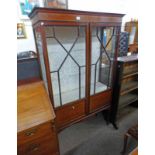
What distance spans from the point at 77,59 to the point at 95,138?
4.11 ft

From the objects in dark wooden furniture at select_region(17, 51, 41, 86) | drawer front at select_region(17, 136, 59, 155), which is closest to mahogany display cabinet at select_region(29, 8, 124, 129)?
dark wooden furniture at select_region(17, 51, 41, 86)

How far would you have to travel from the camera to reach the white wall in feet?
4.56

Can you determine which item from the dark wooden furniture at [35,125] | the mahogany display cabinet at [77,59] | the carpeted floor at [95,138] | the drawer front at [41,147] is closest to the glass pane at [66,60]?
the mahogany display cabinet at [77,59]

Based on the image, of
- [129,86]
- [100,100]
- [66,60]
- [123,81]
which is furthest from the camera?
[129,86]

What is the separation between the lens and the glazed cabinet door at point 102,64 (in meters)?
1.46

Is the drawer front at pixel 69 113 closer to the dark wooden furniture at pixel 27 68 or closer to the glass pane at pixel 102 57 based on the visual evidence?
the glass pane at pixel 102 57

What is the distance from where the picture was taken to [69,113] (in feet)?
4.97

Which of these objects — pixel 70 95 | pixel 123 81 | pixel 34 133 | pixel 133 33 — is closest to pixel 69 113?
pixel 70 95

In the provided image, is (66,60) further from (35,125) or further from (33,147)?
(33,147)

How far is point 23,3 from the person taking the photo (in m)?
1.26

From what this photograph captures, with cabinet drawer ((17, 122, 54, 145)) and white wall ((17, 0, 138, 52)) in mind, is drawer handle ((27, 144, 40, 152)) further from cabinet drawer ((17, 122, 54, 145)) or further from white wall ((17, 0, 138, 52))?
white wall ((17, 0, 138, 52))

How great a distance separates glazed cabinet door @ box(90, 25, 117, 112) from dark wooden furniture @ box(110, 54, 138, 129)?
0.10m

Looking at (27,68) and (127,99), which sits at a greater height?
(27,68)
